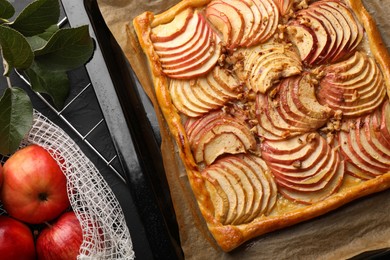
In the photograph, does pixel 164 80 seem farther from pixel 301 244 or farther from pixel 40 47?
pixel 301 244

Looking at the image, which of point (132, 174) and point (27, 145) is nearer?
point (132, 174)

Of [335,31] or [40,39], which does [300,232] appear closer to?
[335,31]

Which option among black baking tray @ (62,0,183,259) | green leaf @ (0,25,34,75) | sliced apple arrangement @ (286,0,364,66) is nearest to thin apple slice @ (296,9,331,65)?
sliced apple arrangement @ (286,0,364,66)

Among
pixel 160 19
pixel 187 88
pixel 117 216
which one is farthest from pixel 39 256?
Answer: pixel 160 19

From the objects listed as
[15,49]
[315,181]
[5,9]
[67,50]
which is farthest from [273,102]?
[5,9]

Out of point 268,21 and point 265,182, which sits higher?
point 268,21

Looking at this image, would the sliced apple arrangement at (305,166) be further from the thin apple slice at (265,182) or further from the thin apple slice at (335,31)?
the thin apple slice at (335,31)
